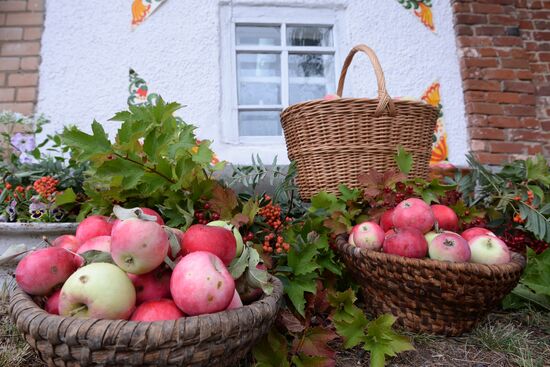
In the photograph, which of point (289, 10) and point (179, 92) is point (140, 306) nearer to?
point (179, 92)

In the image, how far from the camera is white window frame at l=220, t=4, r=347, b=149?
2666 millimetres

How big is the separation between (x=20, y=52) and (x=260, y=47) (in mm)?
1613

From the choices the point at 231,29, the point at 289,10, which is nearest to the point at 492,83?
the point at 289,10

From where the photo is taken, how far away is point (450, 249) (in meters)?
1.03

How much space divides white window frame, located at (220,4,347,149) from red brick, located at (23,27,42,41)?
3.99 feet

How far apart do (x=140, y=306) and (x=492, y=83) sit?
2.91m

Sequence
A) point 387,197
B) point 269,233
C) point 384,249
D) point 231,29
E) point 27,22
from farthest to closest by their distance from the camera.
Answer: point 231,29
point 27,22
point 387,197
point 269,233
point 384,249

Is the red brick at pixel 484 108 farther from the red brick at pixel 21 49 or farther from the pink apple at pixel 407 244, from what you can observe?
the red brick at pixel 21 49

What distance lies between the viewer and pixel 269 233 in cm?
123

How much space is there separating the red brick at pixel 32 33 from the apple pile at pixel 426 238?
252cm

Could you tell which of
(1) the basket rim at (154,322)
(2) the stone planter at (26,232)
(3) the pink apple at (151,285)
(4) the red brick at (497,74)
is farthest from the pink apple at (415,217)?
(4) the red brick at (497,74)

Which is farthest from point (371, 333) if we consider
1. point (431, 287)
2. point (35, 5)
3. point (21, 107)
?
point (35, 5)

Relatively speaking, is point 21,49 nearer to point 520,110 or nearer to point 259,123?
point 259,123

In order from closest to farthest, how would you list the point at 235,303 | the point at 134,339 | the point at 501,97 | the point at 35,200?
the point at 134,339 < the point at 235,303 < the point at 35,200 < the point at 501,97
